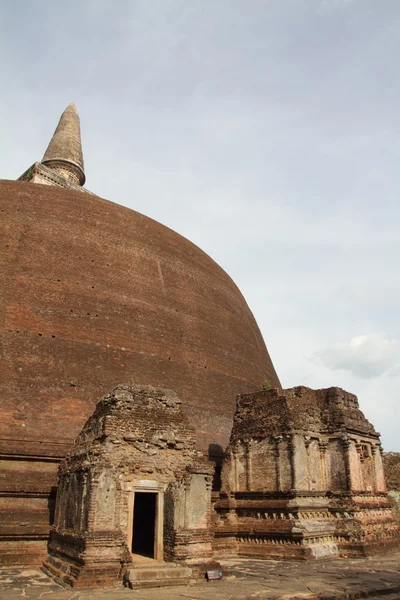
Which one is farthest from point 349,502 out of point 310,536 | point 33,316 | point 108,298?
point 33,316

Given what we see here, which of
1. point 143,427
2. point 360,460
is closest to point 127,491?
point 143,427

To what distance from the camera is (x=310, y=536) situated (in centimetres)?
1124

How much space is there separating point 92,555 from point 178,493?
70.7 inches

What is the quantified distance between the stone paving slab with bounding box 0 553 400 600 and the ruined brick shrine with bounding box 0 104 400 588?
0.40m

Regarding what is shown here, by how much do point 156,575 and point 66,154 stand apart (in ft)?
74.6

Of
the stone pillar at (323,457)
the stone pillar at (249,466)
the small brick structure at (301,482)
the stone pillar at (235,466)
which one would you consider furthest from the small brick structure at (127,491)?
the stone pillar at (323,457)

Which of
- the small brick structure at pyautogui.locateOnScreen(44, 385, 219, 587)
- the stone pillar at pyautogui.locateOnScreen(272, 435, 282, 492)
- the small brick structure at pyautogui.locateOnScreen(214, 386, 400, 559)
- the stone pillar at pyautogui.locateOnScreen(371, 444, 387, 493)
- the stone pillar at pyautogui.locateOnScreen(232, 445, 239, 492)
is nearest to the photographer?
the small brick structure at pyautogui.locateOnScreen(44, 385, 219, 587)

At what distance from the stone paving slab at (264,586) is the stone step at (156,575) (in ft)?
0.51

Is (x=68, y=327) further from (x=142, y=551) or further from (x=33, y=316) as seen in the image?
(x=142, y=551)

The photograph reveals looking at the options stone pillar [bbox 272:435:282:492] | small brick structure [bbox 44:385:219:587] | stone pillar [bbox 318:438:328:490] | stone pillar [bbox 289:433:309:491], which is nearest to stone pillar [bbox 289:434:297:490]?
stone pillar [bbox 289:433:309:491]

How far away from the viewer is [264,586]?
7.89 meters

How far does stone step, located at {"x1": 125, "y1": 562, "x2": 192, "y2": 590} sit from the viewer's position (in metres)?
7.70

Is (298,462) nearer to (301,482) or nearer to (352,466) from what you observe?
(301,482)

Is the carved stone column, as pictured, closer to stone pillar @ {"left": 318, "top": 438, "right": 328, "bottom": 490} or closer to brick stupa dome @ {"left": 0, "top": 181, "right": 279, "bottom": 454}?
stone pillar @ {"left": 318, "top": 438, "right": 328, "bottom": 490}
